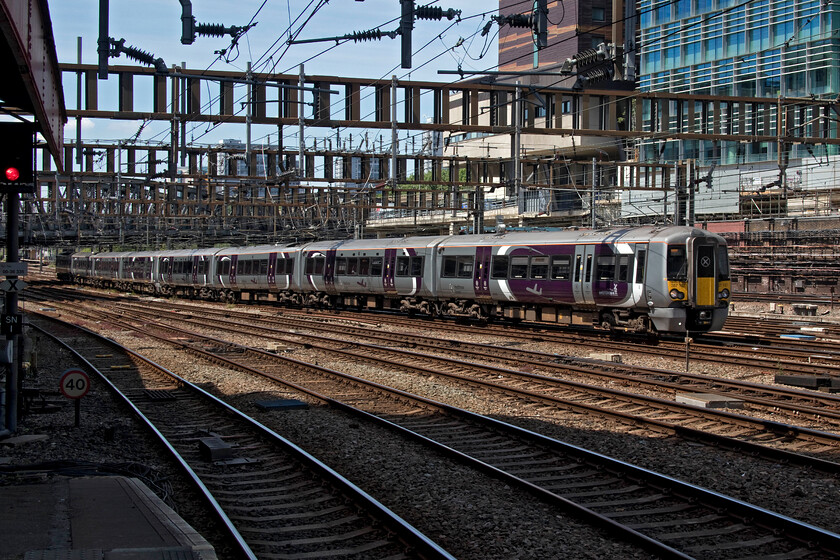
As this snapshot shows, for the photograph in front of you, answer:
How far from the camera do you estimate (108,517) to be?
6.77 m

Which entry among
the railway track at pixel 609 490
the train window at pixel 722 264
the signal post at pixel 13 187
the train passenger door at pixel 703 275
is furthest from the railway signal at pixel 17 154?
the train window at pixel 722 264

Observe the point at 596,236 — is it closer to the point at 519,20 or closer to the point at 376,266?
the point at 519,20

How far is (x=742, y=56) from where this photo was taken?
2085 inches

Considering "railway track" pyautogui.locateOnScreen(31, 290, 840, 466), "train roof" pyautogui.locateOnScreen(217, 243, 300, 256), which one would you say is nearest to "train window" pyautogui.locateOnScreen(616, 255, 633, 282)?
"railway track" pyautogui.locateOnScreen(31, 290, 840, 466)

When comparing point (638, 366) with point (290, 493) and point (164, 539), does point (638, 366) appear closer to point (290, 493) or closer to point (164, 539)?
point (290, 493)

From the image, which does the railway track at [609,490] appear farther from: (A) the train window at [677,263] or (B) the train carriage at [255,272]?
(B) the train carriage at [255,272]

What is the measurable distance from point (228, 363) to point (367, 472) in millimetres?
9606

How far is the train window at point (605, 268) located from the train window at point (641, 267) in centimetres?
77

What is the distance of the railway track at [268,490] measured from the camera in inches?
267

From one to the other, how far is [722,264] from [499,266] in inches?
255

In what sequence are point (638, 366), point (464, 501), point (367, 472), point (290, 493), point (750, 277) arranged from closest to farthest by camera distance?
1. point (464, 501)
2. point (290, 493)
3. point (367, 472)
4. point (638, 366)
5. point (750, 277)

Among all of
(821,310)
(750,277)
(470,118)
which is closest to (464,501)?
(470,118)

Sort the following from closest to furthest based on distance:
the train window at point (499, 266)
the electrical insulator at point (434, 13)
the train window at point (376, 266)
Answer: the electrical insulator at point (434, 13), the train window at point (499, 266), the train window at point (376, 266)

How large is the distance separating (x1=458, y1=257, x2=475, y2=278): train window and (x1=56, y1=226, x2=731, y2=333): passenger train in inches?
1.2
